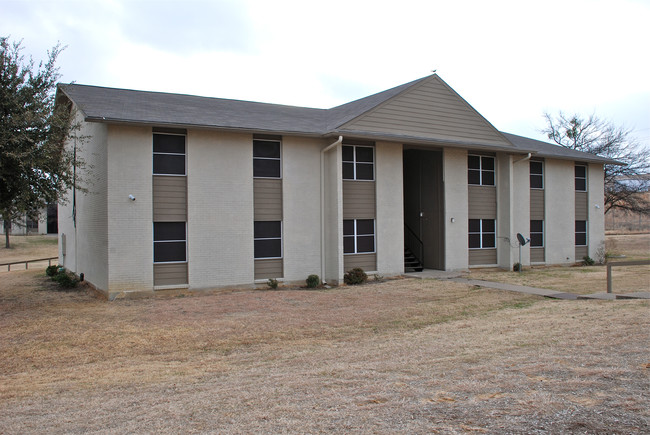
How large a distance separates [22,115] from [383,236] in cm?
1186

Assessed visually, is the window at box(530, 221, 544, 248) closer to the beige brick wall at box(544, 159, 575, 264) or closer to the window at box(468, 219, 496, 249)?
the beige brick wall at box(544, 159, 575, 264)

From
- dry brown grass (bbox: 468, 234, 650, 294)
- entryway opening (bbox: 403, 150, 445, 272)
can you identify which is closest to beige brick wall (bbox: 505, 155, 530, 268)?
dry brown grass (bbox: 468, 234, 650, 294)

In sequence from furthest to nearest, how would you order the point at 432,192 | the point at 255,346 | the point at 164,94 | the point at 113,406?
1. the point at 432,192
2. the point at 164,94
3. the point at 255,346
4. the point at 113,406

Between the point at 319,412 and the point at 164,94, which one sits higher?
the point at 164,94

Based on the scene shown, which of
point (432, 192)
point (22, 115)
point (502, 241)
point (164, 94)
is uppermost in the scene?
point (164, 94)

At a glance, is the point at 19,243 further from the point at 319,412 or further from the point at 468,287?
the point at 319,412

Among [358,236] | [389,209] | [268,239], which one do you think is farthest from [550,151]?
[268,239]


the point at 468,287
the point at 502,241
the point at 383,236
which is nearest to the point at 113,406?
the point at 468,287

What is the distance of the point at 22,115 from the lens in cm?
1274

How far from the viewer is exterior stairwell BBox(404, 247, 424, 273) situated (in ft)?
66.7

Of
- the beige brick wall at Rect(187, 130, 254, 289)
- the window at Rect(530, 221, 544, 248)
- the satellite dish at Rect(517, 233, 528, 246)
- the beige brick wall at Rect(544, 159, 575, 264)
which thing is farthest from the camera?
the beige brick wall at Rect(544, 159, 575, 264)

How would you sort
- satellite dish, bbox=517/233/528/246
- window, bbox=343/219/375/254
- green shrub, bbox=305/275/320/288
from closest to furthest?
green shrub, bbox=305/275/320/288, window, bbox=343/219/375/254, satellite dish, bbox=517/233/528/246

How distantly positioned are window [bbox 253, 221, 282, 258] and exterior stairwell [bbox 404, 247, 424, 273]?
5782 millimetres

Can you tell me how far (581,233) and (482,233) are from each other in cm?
651
